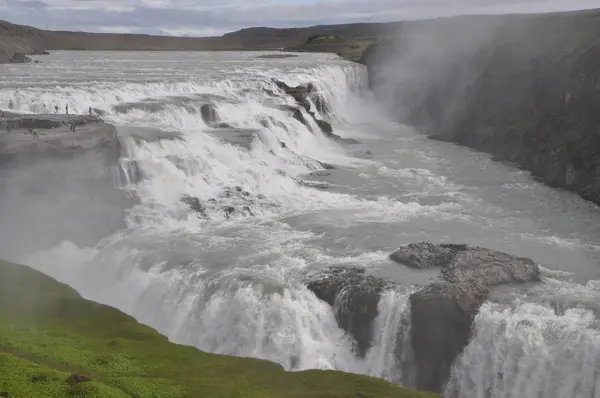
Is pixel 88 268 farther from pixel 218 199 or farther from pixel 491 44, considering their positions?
pixel 491 44

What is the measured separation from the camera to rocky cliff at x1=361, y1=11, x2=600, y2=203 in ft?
116

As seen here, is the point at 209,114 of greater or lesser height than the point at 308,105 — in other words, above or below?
below

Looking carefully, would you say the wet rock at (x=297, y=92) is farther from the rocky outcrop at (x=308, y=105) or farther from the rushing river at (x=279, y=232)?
the rushing river at (x=279, y=232)

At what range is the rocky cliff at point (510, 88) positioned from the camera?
116 ft

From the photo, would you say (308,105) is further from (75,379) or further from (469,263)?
(75,379)

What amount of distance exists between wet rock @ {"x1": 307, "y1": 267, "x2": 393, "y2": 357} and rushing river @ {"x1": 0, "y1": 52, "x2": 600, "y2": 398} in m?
0.34

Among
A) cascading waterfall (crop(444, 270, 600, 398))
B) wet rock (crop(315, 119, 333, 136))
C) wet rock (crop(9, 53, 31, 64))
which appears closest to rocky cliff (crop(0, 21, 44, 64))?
wet rock (crop(9, 53, 31, 64))

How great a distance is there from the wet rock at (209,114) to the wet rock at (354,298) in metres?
21.4

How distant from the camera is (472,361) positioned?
18.3m

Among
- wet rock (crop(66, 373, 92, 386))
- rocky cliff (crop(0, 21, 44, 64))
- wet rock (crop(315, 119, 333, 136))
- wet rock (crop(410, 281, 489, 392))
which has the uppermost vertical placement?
rocky cliff (crop(0, 21, 44, 64))

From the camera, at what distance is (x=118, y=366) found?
46.4 feet

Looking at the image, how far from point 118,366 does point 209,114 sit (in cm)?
2819

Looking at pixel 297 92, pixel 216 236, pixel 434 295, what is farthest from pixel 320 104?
pixel 434 295

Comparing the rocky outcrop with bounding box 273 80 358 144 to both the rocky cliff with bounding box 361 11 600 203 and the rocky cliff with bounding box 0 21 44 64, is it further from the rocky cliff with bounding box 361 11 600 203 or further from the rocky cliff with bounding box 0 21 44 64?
the rocky cliff with bounding box 0 21 44 64
